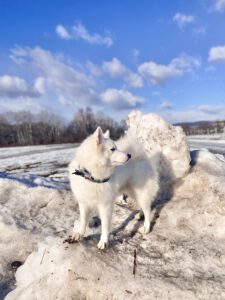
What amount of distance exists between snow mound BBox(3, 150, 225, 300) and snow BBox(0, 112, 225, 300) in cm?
1

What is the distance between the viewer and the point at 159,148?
7.22 meters

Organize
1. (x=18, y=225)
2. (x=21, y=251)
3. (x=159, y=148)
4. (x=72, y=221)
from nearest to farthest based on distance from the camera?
(x=21, y=251) → (x=18, y=225) → (x=72, y=221) → (x=159, y=148)

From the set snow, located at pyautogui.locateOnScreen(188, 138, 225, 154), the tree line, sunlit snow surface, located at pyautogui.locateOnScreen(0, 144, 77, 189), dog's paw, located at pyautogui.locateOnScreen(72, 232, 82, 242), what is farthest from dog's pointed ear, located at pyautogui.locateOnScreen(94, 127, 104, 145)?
the tree line

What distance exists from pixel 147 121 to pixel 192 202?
7.96ft

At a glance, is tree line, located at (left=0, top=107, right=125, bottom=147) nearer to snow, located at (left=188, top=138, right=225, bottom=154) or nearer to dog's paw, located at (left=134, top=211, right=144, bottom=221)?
snow, located at (left=188, top=138, right=225, bottom=154)

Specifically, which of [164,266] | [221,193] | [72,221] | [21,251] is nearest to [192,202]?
[221,193]

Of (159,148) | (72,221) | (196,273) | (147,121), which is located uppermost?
(147,121)

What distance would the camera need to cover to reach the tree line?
92.6 metres

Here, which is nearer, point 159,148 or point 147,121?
point 159,148

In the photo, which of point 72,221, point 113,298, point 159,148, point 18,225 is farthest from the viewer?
point 159,148

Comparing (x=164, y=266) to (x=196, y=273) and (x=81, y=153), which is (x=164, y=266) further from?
(x=81, y=153)

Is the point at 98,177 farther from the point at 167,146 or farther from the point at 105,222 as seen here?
the point at 167,146

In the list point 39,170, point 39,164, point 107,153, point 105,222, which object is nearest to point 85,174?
point 107,153

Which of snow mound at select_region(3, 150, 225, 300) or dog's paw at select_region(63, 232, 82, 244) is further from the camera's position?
dog's paw at select_region(63, 232, 82, 244)
